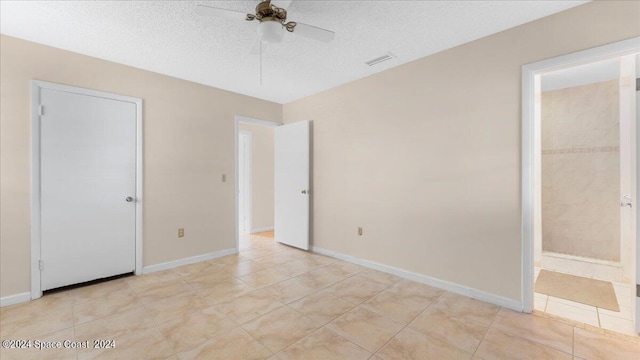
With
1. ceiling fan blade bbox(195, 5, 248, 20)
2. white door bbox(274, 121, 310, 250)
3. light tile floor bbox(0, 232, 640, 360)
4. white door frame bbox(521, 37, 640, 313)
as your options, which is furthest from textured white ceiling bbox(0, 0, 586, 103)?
light tile floor bbox(0, 232, 640, 360)

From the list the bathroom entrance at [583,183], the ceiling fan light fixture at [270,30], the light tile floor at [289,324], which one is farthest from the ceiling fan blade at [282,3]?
the bathroom entrance at [583,183]

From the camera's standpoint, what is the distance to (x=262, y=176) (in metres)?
5.77

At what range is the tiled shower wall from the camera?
3.32 m

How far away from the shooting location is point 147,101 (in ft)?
10.7

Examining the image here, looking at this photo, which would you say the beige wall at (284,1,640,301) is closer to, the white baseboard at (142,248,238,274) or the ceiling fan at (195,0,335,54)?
the ceiling fan at (195,0,335,54)

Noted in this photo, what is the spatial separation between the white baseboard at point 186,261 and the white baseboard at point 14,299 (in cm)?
95

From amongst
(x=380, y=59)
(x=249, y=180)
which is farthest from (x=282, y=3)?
(x=249, y=180)

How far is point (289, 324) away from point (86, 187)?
2601 millimetres

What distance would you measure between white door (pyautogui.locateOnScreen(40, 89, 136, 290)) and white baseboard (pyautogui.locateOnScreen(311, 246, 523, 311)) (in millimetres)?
2721

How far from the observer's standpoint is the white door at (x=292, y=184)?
13.6 ft

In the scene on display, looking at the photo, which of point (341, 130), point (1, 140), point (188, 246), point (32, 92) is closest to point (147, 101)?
point (32, 92)

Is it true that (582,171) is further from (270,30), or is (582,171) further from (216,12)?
(216,12)

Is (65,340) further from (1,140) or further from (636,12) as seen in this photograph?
(636,12)

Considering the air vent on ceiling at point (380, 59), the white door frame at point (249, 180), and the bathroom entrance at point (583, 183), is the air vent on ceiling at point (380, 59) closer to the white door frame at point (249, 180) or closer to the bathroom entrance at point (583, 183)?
the bathroom entrance at point (583, 183)
